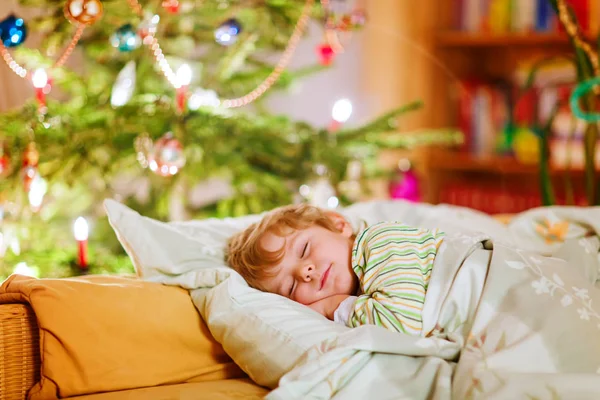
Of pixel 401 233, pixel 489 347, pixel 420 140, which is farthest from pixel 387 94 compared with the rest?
pixel 489 347

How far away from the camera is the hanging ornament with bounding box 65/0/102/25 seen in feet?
4.64

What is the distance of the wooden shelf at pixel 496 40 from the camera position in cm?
283

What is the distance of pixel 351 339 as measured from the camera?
3.37ft

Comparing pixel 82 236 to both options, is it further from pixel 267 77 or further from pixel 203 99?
pixel 267 77

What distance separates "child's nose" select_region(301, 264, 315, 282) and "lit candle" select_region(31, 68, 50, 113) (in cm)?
79

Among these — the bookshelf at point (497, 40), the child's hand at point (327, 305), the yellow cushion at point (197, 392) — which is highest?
the bookshelf at point (497, 40)

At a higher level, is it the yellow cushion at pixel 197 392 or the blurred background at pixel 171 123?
the blurred background at pixel 171 123

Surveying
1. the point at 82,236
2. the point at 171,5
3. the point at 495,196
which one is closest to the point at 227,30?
the point at 171,5

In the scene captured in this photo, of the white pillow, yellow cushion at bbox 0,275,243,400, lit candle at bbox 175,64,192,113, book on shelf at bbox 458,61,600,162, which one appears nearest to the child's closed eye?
the white pillow

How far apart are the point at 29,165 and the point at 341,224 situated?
0.75 metres

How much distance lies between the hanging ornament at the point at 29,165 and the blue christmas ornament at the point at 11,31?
0.96 ft

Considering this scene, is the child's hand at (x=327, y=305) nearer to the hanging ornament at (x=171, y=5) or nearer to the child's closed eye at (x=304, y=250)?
the child's closed eye at (x=304, y=250)

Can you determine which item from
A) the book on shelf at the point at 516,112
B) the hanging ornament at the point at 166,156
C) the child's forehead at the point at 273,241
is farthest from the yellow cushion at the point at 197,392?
the book on shelf at the point at 516,112

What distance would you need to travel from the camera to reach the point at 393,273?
1166 millimetres
